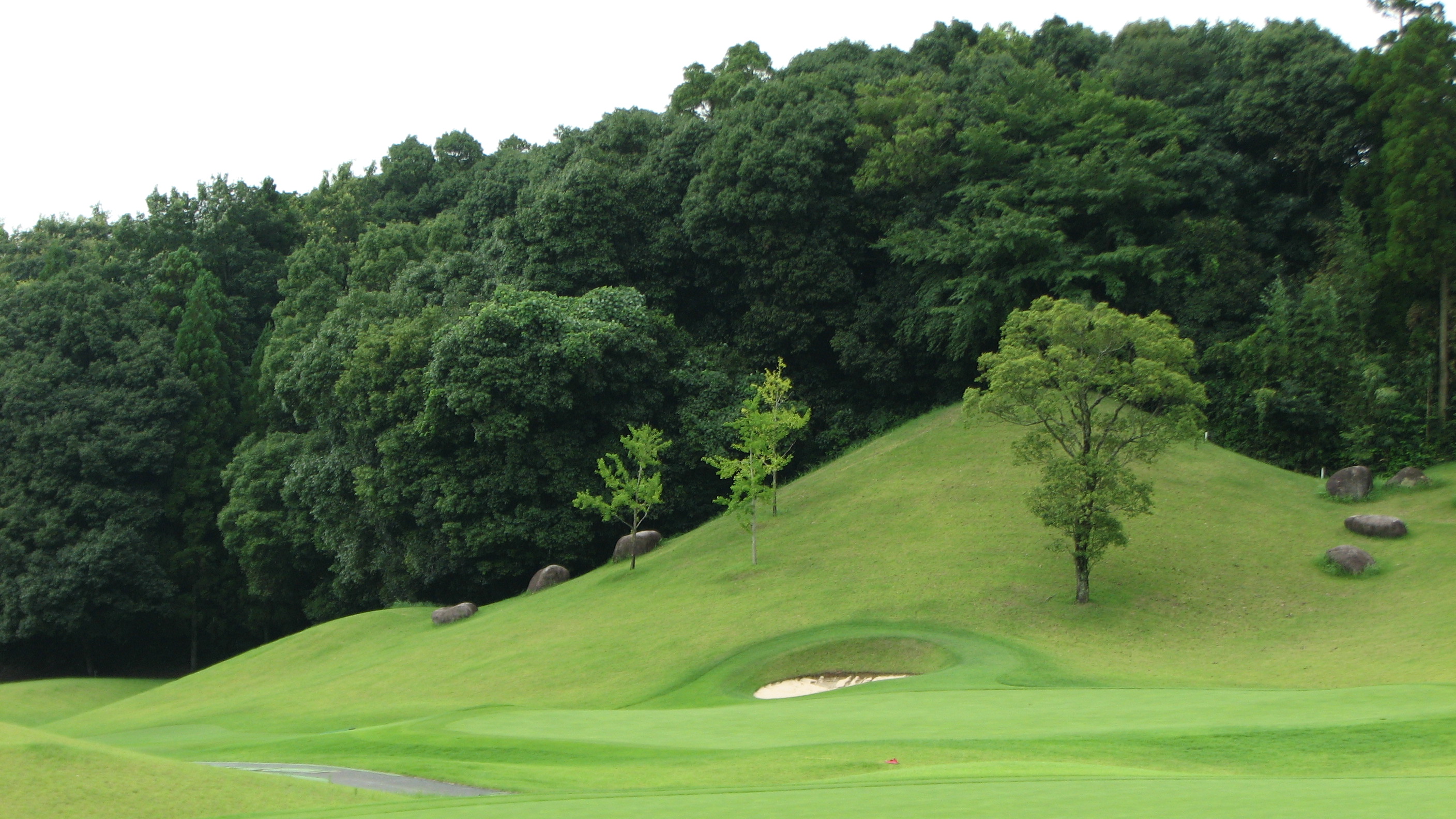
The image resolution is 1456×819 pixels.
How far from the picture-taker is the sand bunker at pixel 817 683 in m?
26.4

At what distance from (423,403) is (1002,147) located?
2608cm

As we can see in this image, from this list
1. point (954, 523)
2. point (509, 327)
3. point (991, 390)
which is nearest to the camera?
point (991, 390)

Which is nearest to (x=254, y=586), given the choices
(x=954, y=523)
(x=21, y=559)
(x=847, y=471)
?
(x=21, y=559)

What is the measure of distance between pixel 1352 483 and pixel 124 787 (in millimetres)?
36324

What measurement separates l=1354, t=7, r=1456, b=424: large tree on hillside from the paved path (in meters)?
36.8

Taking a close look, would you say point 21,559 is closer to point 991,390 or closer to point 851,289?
point 851,289

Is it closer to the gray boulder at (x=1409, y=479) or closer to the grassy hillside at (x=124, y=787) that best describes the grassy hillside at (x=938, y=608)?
the gray boulder at (x=1409, y=479)

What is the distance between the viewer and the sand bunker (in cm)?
2644

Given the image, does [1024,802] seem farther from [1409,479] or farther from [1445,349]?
[1445,349]

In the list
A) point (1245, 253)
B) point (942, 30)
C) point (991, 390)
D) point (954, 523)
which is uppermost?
point (942, 30)

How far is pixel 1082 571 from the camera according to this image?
30438mm

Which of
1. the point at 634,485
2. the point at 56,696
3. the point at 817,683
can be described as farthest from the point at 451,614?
the point at 56,696

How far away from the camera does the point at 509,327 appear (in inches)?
1741

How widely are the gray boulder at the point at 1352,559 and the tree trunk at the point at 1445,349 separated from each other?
10015 mm
